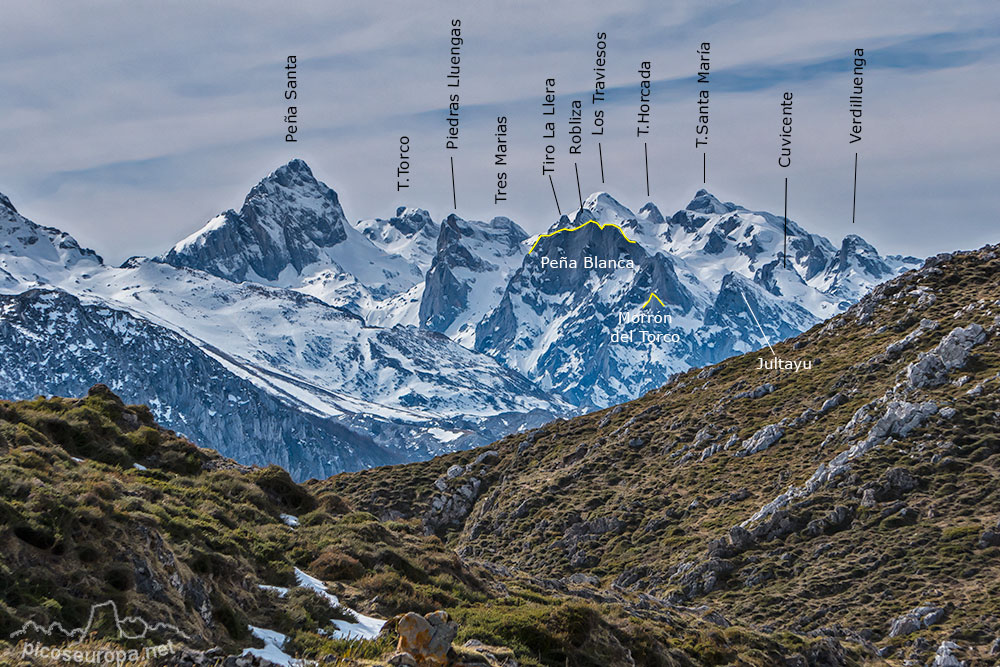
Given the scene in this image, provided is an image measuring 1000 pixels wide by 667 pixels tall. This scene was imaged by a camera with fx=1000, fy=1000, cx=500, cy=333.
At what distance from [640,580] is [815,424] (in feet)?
71.8

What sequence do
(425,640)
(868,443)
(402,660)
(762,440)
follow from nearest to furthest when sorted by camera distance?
(402,660)
(425,640)
(868,443)
(762,440)

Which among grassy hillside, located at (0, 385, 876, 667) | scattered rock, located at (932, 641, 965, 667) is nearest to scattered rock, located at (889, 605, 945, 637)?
scattered rock, located at (932, 641, 965, 667)

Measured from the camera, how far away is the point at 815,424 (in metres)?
77.3

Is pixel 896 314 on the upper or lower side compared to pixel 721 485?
upper

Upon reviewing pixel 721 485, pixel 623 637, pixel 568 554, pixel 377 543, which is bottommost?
pixel 568 554

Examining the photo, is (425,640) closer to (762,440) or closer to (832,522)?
(832,522)

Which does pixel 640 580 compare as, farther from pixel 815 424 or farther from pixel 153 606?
pixel 153 606

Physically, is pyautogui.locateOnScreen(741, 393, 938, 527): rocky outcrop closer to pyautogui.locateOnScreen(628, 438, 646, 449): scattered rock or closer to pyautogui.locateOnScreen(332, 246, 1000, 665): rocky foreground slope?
pyautogui.locateOnScreen(332, 246, 1000, 665): rocky foreground slope

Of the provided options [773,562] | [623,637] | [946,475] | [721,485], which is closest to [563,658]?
[623,637]

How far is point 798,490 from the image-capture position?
219 ft

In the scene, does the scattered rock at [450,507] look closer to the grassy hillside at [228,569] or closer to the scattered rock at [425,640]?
the grassy hillside at [228,569]

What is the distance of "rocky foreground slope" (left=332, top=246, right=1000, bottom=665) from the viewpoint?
5347 centimetres

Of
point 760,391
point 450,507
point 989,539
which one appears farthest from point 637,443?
point 989,539

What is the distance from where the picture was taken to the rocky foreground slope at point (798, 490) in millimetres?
53469
